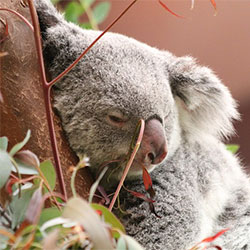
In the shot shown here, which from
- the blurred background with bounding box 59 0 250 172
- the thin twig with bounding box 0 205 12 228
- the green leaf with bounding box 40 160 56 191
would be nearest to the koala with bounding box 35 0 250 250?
the green leaf with bounding box 40 160 56 191

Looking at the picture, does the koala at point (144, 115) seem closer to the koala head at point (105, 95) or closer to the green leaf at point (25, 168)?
the koala head at point (105, 95)

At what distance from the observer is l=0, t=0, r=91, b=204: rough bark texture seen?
1.32 metres

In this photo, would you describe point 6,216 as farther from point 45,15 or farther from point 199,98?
point 199,98

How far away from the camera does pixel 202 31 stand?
15.5ft

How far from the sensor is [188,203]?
6.02ft

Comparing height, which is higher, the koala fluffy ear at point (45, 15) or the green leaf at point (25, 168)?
the koala fluffy ear at point (45, 15)

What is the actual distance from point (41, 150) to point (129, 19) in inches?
142

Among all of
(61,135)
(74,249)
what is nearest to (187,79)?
(61,135)

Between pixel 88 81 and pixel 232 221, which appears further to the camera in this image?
pixel 232 221

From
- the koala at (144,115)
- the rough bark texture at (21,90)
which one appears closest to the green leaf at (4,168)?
the rough bark texture at (21,90)

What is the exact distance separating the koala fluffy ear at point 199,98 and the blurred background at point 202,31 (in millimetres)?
2441

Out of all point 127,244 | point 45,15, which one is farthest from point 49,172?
point 45,15

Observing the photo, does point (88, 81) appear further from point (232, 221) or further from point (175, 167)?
point (232, 221)

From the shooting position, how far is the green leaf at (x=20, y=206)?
981mm
